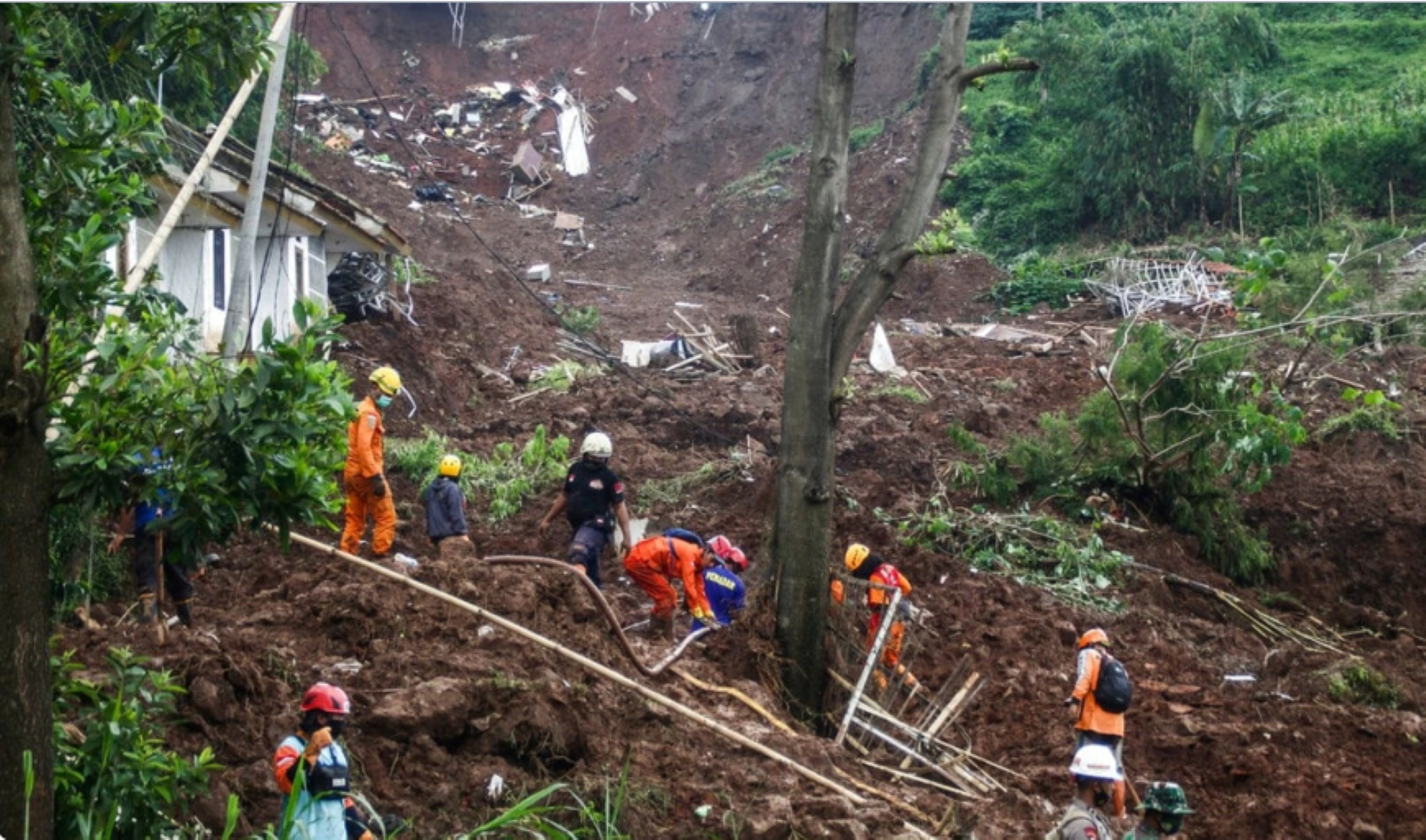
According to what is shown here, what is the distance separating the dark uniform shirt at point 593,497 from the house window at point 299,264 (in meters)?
8.76

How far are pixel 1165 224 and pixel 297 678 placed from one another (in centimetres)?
2458

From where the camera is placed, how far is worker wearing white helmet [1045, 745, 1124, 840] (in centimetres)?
629

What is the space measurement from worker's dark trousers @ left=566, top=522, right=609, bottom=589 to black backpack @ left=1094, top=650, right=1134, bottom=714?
4305 mm

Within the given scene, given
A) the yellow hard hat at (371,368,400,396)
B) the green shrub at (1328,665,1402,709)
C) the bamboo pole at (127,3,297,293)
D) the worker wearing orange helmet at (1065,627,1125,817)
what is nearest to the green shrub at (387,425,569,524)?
the yellow hard hat at (371,368,400,396)

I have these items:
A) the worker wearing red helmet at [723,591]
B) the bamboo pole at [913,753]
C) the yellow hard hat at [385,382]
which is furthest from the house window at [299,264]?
the bamboo pole at [913,753]

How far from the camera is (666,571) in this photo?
35.9 feet

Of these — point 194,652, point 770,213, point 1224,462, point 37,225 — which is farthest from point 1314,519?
point 770,213

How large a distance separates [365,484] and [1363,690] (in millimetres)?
7699

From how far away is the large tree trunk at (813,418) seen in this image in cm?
973

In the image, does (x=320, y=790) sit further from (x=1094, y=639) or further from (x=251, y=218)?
(x=251, y=218)

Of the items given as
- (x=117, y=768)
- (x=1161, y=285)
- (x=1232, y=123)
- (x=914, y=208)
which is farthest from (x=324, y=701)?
(x=1232, y=123)

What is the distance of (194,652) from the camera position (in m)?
7.58

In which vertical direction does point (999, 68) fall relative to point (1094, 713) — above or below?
above

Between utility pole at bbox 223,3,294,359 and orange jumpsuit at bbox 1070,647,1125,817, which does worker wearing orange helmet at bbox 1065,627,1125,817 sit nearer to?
orange jumpsuit at bbox 1070,647,1125,817
